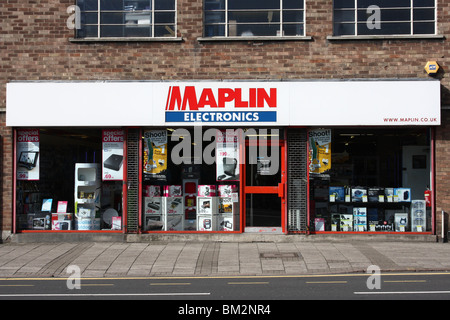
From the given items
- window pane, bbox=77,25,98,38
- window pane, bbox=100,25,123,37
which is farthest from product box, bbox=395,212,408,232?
window pane, bbox=77,25,98,38

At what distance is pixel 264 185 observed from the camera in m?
13.6

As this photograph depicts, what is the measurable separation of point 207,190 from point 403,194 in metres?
5.22

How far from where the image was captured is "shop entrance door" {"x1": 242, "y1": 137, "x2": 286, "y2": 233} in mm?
13477

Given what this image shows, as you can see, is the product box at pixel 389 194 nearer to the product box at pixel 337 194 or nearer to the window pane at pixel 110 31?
the product box at pixel 337 194

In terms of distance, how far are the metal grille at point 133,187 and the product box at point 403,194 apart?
6.89 metres

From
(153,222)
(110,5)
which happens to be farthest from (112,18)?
(153,222)

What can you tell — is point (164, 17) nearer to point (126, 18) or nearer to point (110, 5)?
point (126, 18)

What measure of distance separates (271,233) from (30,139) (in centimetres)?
689

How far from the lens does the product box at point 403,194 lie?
1358 centimetres

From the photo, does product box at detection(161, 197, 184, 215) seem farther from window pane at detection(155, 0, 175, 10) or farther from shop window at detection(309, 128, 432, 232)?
window pane at detection(155, 0, 175, 10)

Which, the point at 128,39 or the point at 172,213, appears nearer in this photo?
the point at 128,39

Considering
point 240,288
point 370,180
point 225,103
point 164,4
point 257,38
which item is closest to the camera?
point 240,288

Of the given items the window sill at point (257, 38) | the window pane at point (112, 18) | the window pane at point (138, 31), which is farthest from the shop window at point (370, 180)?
the window pane at point (112, 18)

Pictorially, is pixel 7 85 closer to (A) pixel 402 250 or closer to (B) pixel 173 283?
(B) pixel 173 283
